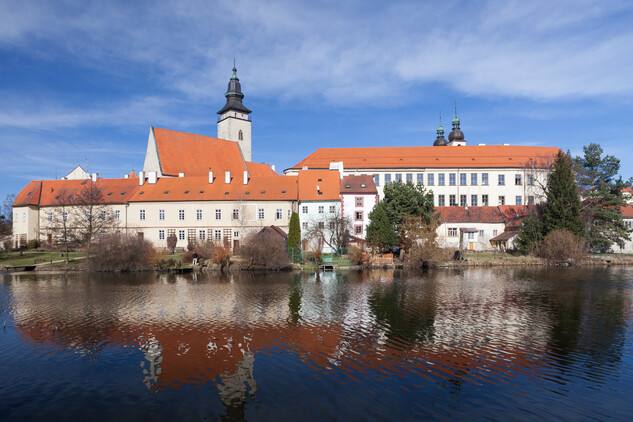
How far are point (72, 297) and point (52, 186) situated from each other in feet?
121

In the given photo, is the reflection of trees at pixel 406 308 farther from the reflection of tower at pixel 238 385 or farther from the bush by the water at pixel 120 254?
the bush by the water at pixel 120 254

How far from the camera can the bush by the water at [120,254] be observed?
37.8 meters

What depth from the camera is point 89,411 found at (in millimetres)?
9656

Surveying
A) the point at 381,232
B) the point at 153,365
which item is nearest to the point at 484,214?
the point at 381,232

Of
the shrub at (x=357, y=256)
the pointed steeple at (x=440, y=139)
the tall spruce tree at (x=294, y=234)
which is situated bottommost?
the shrub at (x=357, y=256)

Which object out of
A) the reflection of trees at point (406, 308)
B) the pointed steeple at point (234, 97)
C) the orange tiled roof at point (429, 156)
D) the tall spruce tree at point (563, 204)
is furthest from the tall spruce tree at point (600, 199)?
the pointed steeple at point (234, 97)

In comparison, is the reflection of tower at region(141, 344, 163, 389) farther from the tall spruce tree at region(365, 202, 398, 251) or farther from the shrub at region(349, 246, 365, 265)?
the tall spruce tree at region(365, 202, 398, 251)

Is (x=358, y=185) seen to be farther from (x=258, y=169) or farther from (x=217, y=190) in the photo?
(x=258, y=169)

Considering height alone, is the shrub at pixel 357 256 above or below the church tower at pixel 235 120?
below

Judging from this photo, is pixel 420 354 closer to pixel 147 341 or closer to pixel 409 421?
pixel 409 421

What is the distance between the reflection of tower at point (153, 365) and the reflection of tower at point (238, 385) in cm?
179

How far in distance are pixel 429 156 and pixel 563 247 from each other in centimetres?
2973

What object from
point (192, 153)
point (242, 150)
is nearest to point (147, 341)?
point (192, 153)

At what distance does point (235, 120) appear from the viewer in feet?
232
